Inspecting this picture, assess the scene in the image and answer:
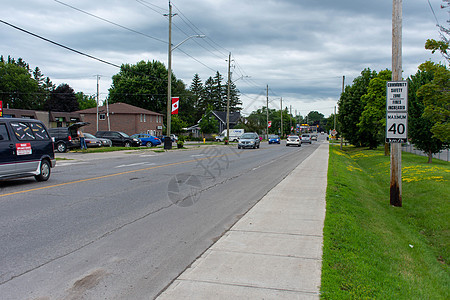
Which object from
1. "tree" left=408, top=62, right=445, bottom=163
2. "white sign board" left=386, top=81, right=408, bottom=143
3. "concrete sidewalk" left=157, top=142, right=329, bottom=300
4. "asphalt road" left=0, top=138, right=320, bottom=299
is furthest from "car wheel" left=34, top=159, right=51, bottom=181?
"tree" left=408, top=62, right=445, bottom=163

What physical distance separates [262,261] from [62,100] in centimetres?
9277

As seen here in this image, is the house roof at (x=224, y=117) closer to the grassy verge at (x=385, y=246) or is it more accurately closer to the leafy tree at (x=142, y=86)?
the leafy tree at (x=142, y=86)

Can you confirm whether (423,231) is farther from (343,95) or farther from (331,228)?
(343,95)

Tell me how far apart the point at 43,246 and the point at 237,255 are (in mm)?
3079

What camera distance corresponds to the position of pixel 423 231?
8820 millimetres

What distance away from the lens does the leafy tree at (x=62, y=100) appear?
86.6 metres

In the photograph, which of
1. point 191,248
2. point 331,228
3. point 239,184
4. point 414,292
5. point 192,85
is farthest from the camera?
point 192,85

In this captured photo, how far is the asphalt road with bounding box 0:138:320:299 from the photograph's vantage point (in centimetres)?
434

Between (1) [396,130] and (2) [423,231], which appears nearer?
(2) [423,231]

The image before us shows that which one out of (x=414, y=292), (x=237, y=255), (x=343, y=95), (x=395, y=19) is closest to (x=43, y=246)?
(x=237, y=255)

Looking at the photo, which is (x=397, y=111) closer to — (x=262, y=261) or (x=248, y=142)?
(x=262, y=261)

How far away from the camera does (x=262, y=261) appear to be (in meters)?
5.03

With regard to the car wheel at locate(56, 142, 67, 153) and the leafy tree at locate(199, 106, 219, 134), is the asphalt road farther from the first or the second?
the leafy tree at locate(199, 106, 219, 134)

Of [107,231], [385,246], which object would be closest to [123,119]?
[107,231]
